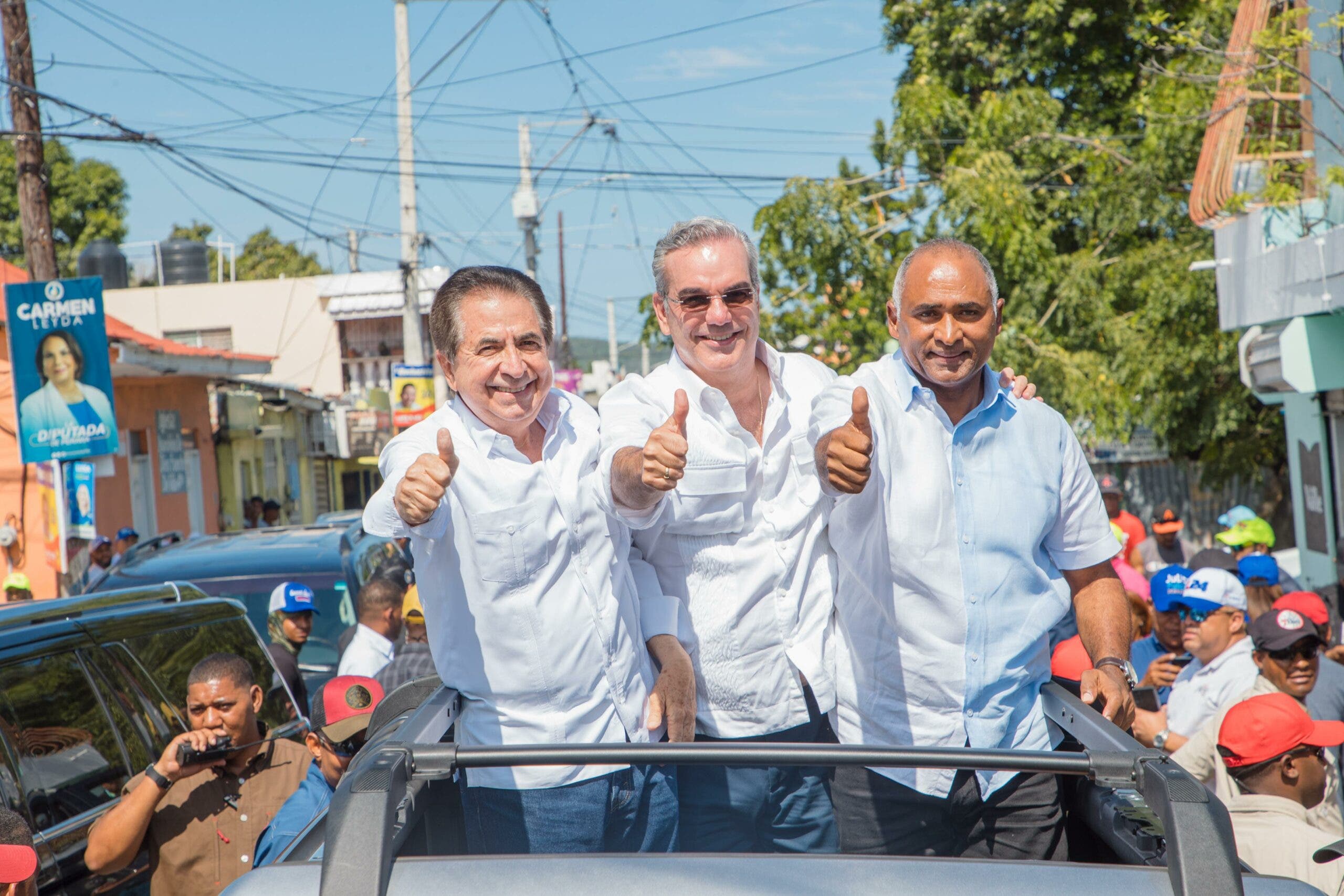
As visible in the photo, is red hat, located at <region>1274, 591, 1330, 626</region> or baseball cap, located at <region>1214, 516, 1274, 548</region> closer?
red hat, located at <region>1274, 591, 1330, 626</region>

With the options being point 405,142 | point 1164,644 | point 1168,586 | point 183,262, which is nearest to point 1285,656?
point 1168,586

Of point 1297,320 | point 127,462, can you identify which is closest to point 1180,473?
point 1297,320

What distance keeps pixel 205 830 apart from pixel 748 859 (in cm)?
301

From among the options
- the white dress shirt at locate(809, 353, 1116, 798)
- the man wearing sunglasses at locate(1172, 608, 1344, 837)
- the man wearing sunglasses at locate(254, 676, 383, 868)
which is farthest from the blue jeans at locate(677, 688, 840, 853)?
the man wearing sunglasses at locate(1172, 608, 1344, 837)

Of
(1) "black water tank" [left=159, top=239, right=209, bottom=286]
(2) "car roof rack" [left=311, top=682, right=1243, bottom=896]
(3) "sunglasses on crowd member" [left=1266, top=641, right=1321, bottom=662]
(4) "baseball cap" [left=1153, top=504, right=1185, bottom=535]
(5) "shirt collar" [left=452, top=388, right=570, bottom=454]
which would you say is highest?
(1) "black water tank" [left=159, top=239, right=209, bottom=286]

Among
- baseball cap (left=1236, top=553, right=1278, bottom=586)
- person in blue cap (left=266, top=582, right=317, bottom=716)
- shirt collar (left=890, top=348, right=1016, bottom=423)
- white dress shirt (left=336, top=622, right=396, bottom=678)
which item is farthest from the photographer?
baseball cap (left=1236, top=553, right=1278, bottom=586)

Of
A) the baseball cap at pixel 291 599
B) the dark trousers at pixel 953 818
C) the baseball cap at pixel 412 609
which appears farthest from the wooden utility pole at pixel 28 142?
the dark trousers at pixel 953 818

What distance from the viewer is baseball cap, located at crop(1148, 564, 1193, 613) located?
5.98 m

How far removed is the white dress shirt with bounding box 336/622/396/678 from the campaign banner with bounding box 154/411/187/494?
1606 centimetres

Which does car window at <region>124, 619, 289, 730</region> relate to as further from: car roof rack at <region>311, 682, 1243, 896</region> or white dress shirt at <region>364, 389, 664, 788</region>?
car roof rack at <region>311, 682, 1243, 896</region>

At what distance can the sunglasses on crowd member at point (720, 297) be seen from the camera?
3.07 meters

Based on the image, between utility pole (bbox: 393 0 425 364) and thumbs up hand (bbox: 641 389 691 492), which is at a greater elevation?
utility pole (bbox: 393 0 425 364)

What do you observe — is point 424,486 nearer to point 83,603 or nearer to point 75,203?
point 83,603

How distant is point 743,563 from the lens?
2.99 meters
